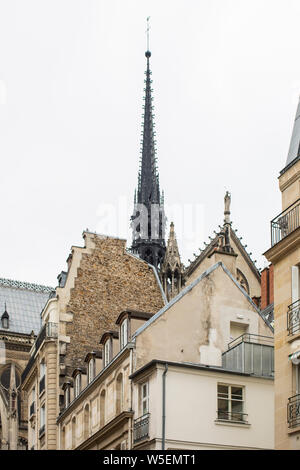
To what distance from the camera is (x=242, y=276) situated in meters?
72.8

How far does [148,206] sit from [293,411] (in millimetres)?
80488

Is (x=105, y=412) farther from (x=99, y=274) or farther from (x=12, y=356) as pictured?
(x=12, y=356)

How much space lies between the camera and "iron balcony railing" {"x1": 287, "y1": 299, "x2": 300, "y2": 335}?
26.6 m

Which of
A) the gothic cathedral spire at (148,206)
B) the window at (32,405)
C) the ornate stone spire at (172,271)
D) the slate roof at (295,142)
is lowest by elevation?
the window at (32,405)

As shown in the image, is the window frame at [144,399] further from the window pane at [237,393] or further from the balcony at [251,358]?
the balcony at [251,358]

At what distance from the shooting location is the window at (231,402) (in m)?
35.1

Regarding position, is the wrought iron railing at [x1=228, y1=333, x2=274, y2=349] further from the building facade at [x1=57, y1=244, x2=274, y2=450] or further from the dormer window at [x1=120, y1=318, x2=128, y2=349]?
the dormer window at [x1=120, y1=318, x2=128, y2=349]

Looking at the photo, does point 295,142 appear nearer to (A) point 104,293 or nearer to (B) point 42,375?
(A) point 104,293

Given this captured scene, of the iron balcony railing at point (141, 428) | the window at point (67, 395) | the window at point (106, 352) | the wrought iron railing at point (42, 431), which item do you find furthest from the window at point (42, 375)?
the iron balcony railing at point (141, 428)

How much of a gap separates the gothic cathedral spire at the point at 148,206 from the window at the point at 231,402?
196ft

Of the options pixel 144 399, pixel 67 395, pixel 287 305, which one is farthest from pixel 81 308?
pixel 287 305

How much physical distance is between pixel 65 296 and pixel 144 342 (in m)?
14.0

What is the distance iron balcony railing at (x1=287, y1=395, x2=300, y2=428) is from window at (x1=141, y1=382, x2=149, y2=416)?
9.62 m

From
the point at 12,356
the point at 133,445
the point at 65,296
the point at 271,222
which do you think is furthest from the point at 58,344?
the point at 12,356
